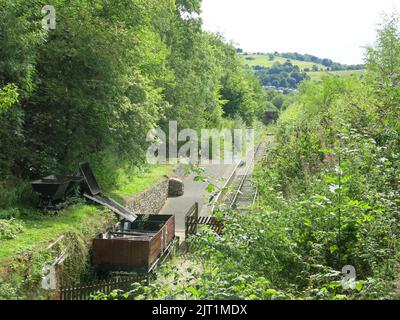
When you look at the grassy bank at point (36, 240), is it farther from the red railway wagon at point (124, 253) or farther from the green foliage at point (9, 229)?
the red railway wagon at point (124, 253)

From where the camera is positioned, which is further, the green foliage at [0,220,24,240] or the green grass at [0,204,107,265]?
the green foliage at [0,220,24,240]

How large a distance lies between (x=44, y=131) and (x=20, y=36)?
535 centimetres

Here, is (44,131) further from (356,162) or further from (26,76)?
(356,162)

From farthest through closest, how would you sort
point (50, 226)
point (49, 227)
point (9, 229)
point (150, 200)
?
1. point (150, 200)
2. point (50, 226)
3. point (49, 227)
4. point (9, 229)

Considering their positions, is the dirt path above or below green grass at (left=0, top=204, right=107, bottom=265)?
below

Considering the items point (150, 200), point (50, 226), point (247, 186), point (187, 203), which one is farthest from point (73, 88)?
point (247, 186)

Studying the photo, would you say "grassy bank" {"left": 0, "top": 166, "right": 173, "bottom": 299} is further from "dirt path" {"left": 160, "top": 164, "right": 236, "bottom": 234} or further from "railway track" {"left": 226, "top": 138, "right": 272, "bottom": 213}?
"dirt path" {"left": 160, "top": 164, "right": 236, "bottom": 234}

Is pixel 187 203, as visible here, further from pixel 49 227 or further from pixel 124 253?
pixel 49 227

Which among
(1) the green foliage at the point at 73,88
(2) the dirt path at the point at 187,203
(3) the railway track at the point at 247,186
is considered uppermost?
(1) the green foliage at the point at 73,88

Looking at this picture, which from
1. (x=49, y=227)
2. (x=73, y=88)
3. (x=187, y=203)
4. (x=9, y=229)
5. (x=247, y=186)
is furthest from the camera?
(x=247, y=186)

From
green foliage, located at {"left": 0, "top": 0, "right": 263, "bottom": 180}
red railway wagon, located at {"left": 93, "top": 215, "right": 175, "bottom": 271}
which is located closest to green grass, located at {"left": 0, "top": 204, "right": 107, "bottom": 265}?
red railway wagon, located at {"left": 93, "top": 215, "right": 175, "bottom": 271}

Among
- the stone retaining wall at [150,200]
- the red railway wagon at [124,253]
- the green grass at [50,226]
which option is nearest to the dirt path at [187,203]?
the stone retaining wall at [150,200]

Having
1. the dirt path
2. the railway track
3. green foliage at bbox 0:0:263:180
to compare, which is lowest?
the dirt path
